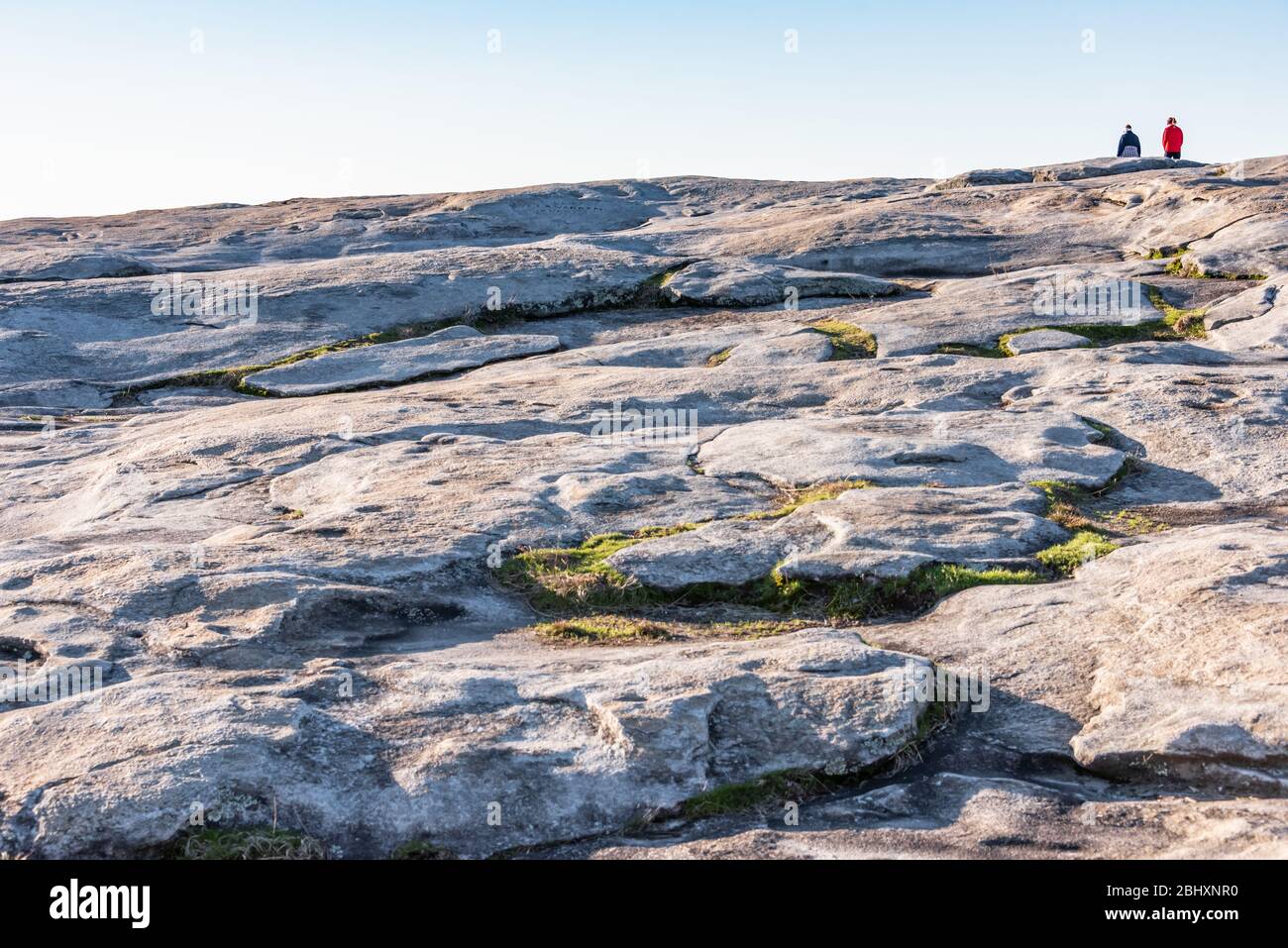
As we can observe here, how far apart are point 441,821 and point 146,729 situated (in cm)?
212

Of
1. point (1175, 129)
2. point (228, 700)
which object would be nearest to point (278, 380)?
point (228, 700)

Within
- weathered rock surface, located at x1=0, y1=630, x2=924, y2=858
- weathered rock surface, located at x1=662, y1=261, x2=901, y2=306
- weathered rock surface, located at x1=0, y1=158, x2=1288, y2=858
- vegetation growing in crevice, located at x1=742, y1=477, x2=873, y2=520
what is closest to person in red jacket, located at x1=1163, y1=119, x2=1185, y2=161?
weathered rock surface, located at x1=0, y1=158, x2=1288, y2=858

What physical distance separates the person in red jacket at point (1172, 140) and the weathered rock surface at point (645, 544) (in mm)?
14299

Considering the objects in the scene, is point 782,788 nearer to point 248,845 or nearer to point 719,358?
point 248,845

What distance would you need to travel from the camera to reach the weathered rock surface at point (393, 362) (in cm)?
2094

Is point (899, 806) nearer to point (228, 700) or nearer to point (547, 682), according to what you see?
point (547, 682)

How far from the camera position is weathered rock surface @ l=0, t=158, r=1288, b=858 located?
23.5ft

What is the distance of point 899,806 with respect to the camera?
718 cm

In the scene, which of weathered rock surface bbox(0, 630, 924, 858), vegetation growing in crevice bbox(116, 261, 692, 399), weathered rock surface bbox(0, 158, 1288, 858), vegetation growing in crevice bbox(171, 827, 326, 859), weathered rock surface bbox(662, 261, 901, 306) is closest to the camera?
vegetation growing in crevice bbox(171, 827, 326, 859)

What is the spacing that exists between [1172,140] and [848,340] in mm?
25078

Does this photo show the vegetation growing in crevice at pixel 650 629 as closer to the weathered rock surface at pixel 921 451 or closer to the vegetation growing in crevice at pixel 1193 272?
the weathered rock surface at pixel 921 451

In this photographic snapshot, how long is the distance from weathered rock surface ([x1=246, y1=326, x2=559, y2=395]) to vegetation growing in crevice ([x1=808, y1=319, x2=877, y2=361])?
5.19 meters

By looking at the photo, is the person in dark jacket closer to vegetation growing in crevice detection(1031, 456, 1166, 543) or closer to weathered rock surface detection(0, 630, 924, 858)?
vegetation growing in crevice detection(1031, 456, 1166, 543)

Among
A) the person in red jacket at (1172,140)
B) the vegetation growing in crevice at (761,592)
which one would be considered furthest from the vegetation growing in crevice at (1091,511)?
the person in red jacket at (1172,140)
